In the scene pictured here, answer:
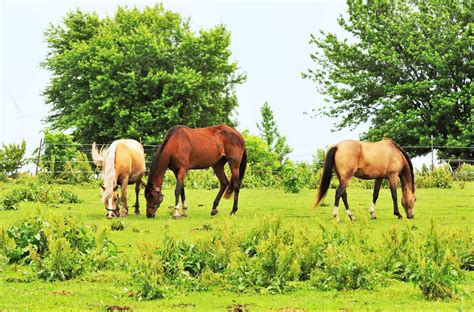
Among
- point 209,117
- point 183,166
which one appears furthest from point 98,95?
point 183,166

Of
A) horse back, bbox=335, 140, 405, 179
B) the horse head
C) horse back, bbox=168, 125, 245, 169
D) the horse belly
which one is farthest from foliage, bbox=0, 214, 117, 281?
the horse belly

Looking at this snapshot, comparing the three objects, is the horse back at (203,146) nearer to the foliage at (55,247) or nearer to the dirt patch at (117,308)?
the foliage at (55,247)

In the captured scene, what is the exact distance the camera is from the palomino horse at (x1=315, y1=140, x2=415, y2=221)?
58.1ft

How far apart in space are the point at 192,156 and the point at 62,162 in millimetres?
16109

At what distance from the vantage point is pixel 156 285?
8.91 m

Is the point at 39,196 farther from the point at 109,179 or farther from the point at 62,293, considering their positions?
the point at 62,293

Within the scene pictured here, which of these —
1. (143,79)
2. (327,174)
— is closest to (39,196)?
(327,174)

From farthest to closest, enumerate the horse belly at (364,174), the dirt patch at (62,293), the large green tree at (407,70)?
the large green tree at (407,70) → the horse belly at (364,174) → the dirt patch at (62,293)

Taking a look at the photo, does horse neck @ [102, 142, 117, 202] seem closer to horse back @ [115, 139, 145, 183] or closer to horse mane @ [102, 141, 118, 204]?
horse mane @ [102, 141, 118, 204]

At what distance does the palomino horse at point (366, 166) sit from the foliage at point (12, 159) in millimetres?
21756

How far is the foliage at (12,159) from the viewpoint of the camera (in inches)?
1391

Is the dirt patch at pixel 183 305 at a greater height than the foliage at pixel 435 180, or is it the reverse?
the foliage at pixel 435 180

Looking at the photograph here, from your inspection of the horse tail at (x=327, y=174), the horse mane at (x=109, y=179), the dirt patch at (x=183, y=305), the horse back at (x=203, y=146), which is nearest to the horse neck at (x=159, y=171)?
the horse back at (x=203, y=146)

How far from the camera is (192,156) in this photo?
754 inches
